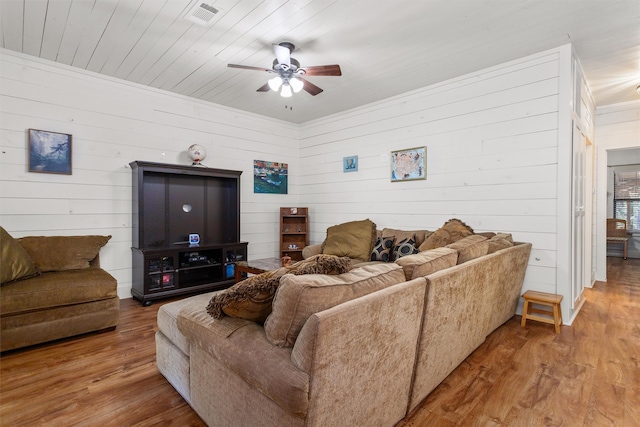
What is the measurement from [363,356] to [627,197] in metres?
9.13

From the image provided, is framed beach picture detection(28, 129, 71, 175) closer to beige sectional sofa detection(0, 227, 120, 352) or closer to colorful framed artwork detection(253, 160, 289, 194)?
beige sectional sofa detection(0, 227, 120, 352)

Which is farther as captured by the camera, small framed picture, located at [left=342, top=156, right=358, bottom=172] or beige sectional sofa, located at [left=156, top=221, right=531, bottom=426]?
small framed picture, located at [left=342, top=156, right=358, bottom=172]

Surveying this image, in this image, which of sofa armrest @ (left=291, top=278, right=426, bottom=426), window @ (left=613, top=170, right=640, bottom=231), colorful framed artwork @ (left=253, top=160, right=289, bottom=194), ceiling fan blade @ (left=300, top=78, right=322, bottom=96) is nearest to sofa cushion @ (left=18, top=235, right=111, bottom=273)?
colorful framed artwork @ (left=253, top=160, right=289, bottom=194)

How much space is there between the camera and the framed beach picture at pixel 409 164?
13.4 feet

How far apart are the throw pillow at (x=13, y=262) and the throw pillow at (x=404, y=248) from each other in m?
3.60

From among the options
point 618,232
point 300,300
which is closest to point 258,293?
point 300,300

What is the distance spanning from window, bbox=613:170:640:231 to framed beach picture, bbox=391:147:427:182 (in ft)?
21.0

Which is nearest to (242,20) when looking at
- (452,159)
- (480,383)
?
(452,159)

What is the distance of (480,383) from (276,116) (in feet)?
15.0

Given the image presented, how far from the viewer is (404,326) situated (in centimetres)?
153

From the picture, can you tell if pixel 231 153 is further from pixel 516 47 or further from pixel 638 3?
pixel 638 3

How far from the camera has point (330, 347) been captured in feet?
3.79

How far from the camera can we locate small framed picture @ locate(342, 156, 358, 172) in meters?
4.87

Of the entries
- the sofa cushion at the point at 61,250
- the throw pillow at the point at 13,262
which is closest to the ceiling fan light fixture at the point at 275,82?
the sofa cushion at the point at 61,250
